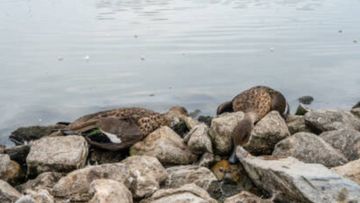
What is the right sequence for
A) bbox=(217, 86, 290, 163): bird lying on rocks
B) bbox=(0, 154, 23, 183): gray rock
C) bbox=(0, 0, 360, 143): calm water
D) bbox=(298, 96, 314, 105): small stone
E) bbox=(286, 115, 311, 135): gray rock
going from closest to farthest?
bbox=(0, 154, 23, 183): gray rock → bbox=(286, 115, 311, 135): gray rock → bbox=(217, 86, 290, 163): bird lying on rocks → bbox=(298, 96, 314, 105): small stone → bbox=(0, 0, 360, 143): calm water

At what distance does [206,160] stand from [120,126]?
1295mm

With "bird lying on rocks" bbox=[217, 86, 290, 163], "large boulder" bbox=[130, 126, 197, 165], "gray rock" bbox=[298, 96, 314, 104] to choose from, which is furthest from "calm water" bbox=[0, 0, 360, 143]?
"large boulder" bbox=[130, 126, 197, 165]

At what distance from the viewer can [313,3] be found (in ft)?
96.7

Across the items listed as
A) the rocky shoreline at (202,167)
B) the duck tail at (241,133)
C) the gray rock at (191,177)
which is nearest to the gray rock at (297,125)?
the rocky shoreline at (202,167)

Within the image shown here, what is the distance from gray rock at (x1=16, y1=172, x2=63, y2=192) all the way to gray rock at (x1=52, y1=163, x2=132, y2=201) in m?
0.38

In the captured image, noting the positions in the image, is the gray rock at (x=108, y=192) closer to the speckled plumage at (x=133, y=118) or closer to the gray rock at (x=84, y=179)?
the gray rock at (x=84, y=179)

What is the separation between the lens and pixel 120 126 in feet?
25.0

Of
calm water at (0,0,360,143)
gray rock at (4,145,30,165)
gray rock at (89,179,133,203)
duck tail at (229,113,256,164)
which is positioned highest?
gray rock at (89,179,133,203)

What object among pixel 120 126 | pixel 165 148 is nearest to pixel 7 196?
pixel 165 148

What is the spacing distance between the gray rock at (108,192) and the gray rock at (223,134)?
1.96 m

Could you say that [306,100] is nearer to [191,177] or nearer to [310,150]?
[310,150]

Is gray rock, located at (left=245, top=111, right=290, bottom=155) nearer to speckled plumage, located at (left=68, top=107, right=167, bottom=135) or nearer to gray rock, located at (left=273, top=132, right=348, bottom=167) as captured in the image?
gray rock, located at (left=273, top=132, right=348, bottom=167)

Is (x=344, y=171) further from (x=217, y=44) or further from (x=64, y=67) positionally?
(x=217, y=44)

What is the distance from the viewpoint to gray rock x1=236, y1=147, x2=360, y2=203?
17.1ft
